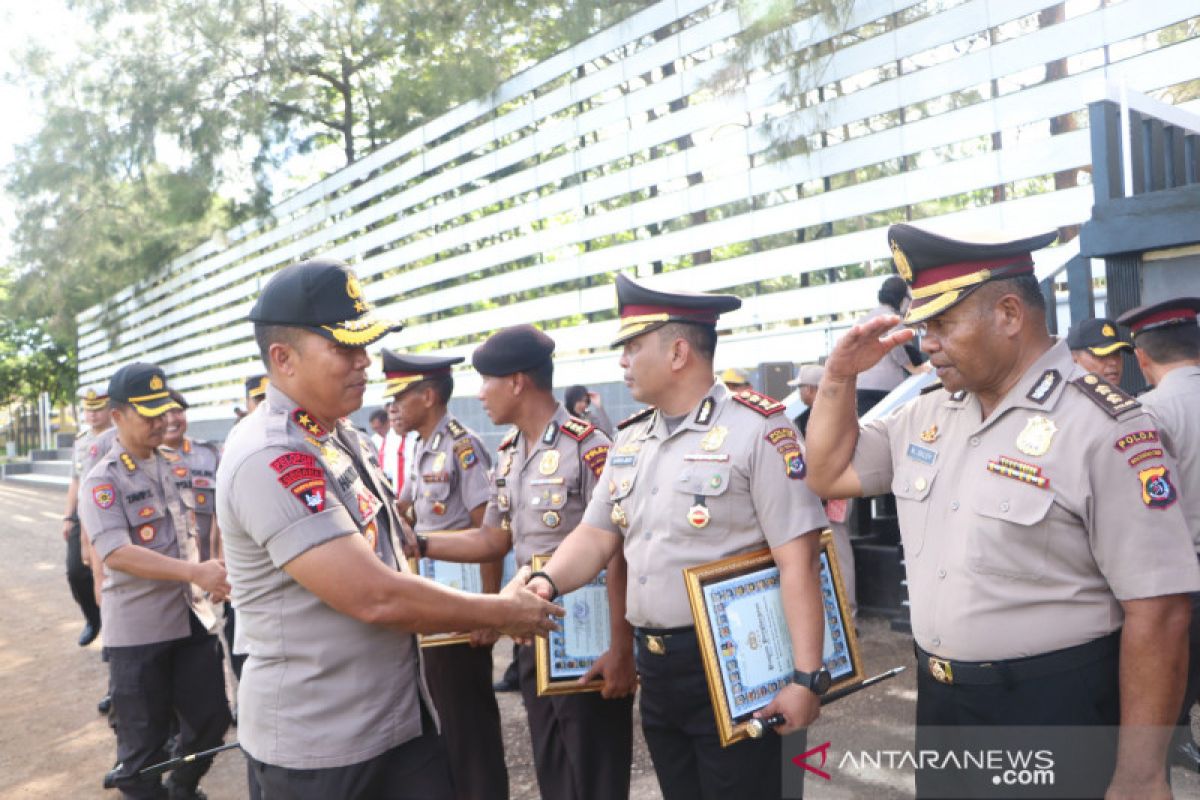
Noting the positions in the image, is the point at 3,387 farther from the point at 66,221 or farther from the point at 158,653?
the point at 158,653

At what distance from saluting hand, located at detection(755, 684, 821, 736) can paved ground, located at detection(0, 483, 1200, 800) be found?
175 cm

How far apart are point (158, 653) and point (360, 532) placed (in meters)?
2.59

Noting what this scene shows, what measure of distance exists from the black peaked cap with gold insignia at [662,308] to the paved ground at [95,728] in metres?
Result: 2.35

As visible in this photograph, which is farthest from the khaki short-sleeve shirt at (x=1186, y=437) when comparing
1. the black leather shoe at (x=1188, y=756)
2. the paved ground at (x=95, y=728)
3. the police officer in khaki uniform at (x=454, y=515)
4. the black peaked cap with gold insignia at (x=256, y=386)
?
the black peaked cap with gold insignia at (x=256, y=386)

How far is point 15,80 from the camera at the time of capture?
24094 mm

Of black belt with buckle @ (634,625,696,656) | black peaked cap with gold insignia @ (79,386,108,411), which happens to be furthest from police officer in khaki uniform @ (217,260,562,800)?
black peaked cap with gold insignia @ (79,386,108,411)

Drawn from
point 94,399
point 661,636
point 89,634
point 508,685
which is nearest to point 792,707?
point 661,636

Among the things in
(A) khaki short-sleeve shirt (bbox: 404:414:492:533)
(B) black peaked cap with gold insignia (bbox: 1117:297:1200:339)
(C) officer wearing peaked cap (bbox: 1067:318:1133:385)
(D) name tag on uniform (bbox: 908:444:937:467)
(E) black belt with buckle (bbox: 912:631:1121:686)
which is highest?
(B) black peaked cap with gold insignia (bbox: 1117:297:1200:339)

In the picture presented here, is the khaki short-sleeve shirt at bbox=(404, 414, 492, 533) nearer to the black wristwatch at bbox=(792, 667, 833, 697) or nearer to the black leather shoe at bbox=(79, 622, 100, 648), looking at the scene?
the black wristwatch at bbox=(792, 667, 833, 697)

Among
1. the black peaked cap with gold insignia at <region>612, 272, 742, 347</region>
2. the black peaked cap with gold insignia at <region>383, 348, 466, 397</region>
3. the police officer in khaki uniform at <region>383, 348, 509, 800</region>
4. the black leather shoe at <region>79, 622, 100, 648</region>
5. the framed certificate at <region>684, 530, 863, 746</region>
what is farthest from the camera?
the black leather shoe at <region>79, 622, 100, 648</region>

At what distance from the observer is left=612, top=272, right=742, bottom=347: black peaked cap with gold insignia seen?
10.7ft

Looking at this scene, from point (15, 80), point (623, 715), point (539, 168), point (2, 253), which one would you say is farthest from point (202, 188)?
point (623, 715)

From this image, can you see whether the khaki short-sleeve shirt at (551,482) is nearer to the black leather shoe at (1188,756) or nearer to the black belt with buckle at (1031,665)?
the black belt with buckle at (1031,665)

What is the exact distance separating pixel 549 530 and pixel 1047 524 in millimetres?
2270
